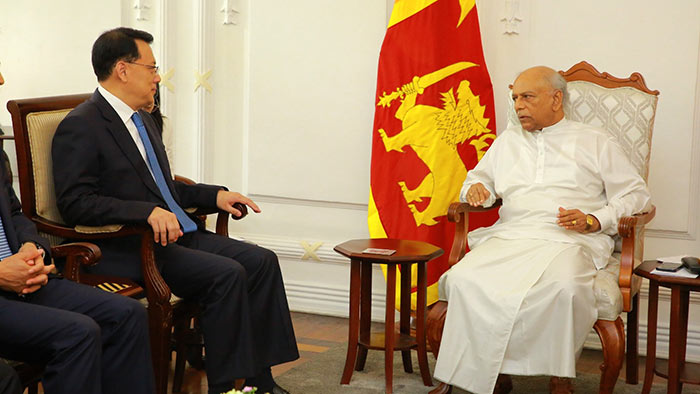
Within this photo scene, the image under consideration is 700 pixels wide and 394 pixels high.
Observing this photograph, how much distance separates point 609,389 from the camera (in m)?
3.00

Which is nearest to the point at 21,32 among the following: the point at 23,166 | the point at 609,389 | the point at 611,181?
the point at 23,166

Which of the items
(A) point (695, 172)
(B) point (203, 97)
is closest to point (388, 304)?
(A) point (695, 172)

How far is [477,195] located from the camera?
348 centimetres

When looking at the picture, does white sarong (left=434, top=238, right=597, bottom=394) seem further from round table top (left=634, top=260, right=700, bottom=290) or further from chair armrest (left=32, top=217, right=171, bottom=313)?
chair armrest (left=32, top=217, right=171, bottom=313)

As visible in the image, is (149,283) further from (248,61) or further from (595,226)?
(248,61)

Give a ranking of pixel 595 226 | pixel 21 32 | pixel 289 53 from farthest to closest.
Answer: pixel 21 32 → pixel 289 53 → pixel 595 226

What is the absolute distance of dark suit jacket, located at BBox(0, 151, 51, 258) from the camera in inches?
99.3

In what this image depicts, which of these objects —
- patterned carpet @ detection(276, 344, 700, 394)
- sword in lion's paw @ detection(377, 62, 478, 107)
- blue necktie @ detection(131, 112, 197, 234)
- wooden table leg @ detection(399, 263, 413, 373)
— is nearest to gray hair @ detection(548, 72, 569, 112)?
sword in lion's paw @ detection(377, 62, 478, 107)

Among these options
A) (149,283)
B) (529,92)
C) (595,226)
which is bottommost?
(149,283)

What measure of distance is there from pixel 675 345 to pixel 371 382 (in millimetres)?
1224

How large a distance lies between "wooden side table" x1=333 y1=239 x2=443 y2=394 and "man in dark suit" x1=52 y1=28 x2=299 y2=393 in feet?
1.09

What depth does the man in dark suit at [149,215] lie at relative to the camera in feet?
9.38

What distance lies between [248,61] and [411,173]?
1269 millimetres

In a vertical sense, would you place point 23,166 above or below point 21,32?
below
